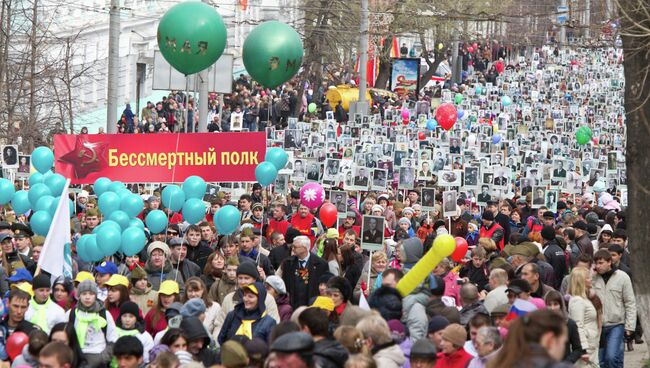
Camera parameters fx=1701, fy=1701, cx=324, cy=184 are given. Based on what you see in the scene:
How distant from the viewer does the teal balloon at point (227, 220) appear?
1722 centimetres

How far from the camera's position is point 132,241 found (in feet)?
50.6

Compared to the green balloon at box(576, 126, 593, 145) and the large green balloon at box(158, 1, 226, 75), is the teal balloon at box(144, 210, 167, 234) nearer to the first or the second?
the large green balloon at box(158, 1, 226, 75)

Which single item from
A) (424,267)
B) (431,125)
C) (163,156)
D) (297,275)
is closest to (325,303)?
(424,267)

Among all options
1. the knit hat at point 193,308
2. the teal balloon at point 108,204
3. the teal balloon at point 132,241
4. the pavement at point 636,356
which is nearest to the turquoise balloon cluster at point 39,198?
the teal balloon at point 108,204

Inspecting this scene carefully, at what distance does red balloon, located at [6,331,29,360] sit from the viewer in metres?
11.2

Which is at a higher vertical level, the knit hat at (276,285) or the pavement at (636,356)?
the knit hat at (276,285)

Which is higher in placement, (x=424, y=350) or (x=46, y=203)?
(x=46, y=203)

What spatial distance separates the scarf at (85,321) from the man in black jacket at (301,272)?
12.7 feet

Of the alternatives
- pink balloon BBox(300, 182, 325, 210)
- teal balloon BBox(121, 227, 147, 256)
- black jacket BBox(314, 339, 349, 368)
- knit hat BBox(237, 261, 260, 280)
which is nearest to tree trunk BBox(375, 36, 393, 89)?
pink balloon BBox(300, 182, 325, 210)

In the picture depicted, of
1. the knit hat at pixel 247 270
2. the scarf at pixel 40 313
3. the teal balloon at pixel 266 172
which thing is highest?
the teal balloon at pixel 266 172

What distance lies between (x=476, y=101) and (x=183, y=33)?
34.9 metres

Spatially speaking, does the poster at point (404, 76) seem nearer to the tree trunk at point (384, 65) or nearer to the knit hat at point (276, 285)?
the tree trunk at point (384, 65)

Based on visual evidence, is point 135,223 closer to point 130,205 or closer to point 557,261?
point 130,205

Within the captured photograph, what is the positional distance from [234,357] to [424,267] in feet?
9.42
